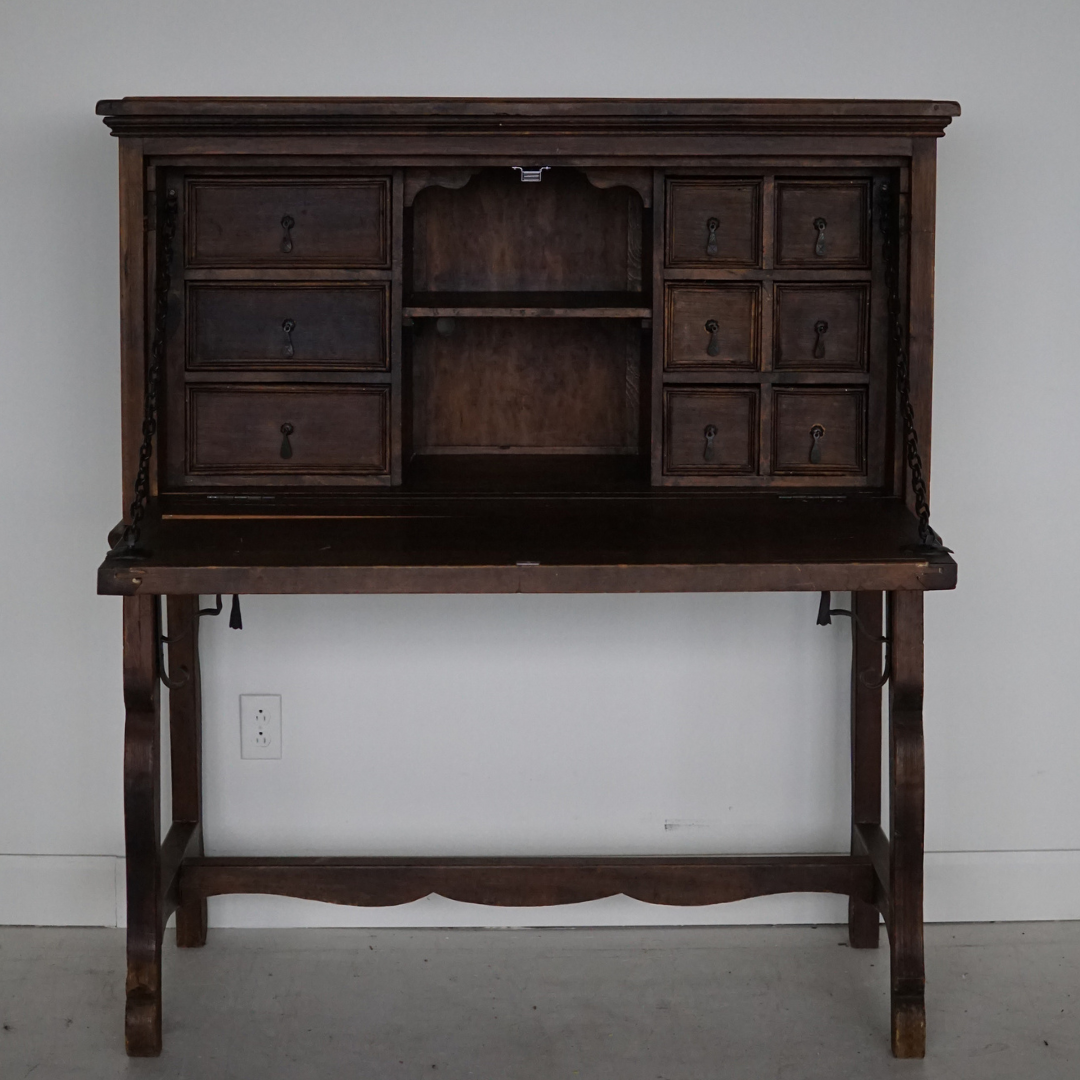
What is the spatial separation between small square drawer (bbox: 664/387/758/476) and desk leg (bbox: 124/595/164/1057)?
967 millimetres

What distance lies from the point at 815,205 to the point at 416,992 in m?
1.65

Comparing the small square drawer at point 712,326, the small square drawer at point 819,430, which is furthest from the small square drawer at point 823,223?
the small square drawer at point 819,430

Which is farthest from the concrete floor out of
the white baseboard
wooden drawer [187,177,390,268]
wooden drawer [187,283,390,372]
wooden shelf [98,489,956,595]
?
wooden drawer [187,177,390,268]

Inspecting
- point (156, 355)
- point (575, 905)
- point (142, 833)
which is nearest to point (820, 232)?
point (156, 355)

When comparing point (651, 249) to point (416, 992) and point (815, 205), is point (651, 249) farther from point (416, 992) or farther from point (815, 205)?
point (416, 992)

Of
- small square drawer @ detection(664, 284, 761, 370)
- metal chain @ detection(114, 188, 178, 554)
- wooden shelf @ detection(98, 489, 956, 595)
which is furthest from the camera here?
small square drawer @ detection(664, 284, 761, 370)

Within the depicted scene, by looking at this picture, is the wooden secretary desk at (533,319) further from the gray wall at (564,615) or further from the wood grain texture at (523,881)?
the gray wall at (564,615)

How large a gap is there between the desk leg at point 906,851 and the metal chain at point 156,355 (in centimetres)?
128

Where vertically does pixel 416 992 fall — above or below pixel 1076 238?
below

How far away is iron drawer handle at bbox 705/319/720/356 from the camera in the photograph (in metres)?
2.44

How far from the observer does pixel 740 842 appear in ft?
9.45

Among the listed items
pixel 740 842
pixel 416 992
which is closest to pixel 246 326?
pixel 416 992

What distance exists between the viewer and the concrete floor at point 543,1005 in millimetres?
2326

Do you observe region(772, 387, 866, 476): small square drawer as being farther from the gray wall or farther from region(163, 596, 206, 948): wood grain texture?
region(163, 596, 206, 948): wood grain texture
